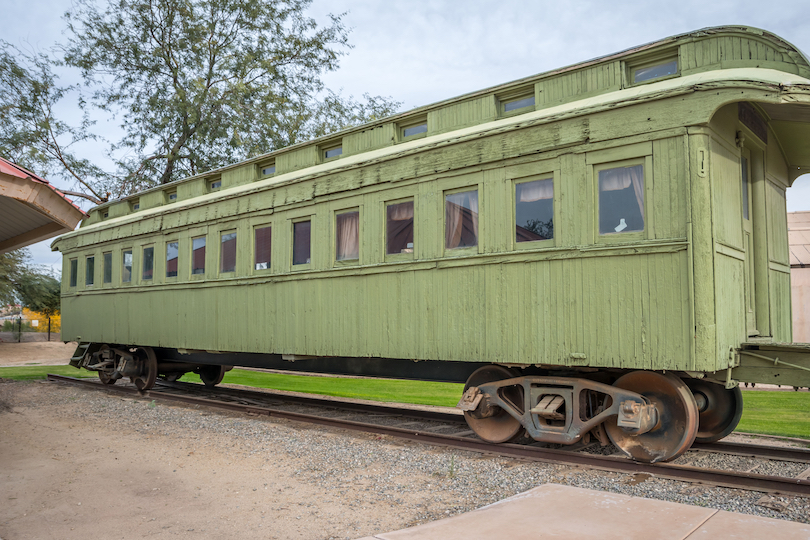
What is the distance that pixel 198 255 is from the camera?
35.0 ft

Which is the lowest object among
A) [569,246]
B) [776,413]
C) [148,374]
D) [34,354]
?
[34,354]

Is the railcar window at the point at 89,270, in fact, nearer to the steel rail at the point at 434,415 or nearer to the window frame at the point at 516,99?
the steel rail at the point at 434,415

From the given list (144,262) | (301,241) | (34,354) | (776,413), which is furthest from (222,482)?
(34,354)

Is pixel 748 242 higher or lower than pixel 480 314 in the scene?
higher

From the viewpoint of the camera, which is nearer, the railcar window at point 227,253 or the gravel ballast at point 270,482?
the gravel ballast at point 270,482

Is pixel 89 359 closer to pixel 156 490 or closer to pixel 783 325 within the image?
pixel 156 490

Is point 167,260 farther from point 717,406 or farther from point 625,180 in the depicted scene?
point 717,406

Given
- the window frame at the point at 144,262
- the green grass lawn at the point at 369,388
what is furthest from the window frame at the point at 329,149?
the green grass lawn at the point at 369,388

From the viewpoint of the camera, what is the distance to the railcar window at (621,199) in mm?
5605

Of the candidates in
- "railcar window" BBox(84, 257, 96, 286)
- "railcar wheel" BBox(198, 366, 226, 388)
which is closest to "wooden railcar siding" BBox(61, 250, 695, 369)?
"railcar wheel" BBox(198, 366, 226, 388)

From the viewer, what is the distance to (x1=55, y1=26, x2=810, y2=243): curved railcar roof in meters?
5.29

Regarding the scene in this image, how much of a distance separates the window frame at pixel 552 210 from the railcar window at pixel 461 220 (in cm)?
49

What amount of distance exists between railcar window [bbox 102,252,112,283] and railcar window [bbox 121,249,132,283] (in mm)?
653

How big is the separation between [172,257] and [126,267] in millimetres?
1983
